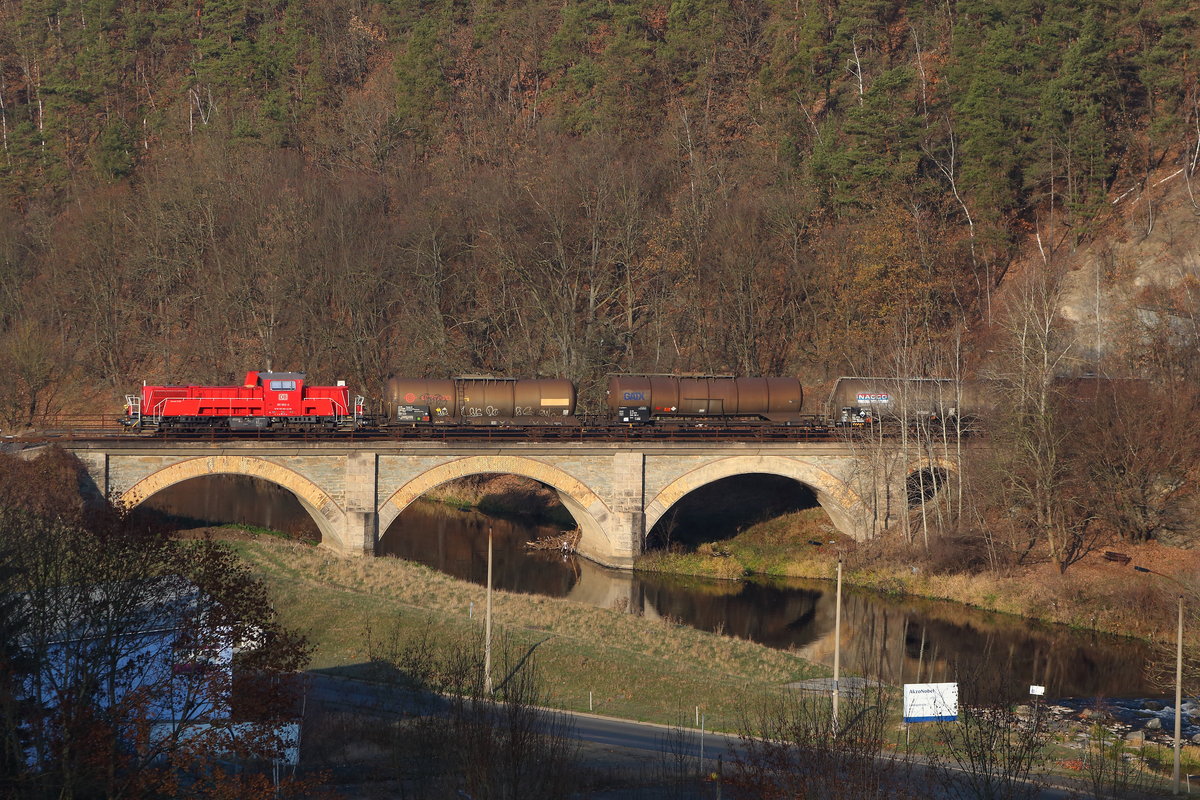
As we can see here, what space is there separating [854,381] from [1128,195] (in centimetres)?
2950

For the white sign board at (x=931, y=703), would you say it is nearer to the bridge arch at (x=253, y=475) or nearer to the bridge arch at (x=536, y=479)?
the bridge arch at (x=536, y=479)

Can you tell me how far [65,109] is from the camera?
343 feet

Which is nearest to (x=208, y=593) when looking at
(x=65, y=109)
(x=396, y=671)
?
(x=396, y=671)

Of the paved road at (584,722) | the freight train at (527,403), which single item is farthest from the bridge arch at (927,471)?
the paved road at (584,722)

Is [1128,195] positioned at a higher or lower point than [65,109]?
lower

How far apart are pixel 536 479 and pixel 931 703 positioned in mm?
28195

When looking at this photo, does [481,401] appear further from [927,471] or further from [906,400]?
[927,471]

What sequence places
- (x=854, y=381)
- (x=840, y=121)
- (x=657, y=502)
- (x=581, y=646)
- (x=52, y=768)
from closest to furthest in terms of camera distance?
(x=52, y=768) → (x=581, y=646) → (x=657, y=502) → (x=854, y=381) → (x=840, y=121)

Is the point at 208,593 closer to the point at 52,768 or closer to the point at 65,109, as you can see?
the point at 52,768

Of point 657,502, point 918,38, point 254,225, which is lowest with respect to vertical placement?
point 657,502

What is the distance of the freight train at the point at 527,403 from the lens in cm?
5253

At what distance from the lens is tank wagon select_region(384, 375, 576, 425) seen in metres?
56.9

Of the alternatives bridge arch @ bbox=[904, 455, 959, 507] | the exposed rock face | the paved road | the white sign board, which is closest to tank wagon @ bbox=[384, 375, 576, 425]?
bridge arch @ bbox=[904, 455, 959, 507]

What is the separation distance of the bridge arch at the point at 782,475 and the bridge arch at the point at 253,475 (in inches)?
567
